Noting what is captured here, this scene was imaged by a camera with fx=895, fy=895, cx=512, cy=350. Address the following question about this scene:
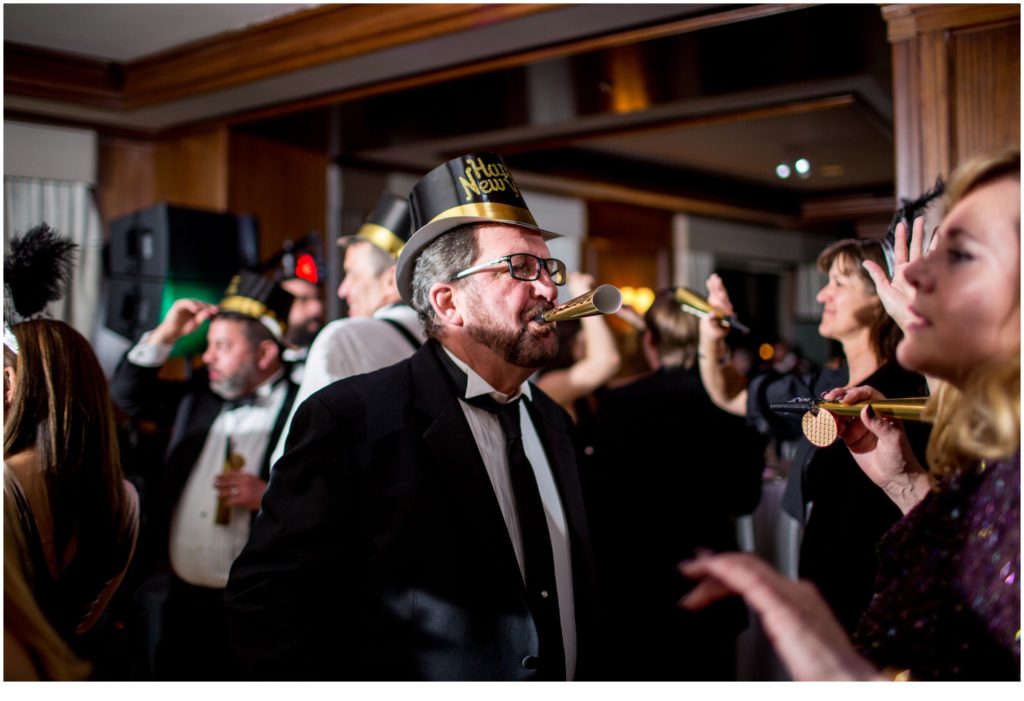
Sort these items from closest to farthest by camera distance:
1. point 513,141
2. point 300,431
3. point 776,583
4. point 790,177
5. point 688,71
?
1. point 776,583
2. point 300,431
3. point 790,177
4. point 688,71
5. point 513,141

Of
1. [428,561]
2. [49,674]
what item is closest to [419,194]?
[428,561]

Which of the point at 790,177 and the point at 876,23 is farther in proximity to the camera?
the point at 790,177

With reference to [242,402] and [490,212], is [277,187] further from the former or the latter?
[490,212]

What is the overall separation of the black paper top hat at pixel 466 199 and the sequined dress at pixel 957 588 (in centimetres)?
86

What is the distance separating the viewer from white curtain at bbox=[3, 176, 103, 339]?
2.93 meters

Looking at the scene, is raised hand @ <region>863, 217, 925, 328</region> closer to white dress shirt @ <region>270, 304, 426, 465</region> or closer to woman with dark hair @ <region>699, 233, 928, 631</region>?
woman with dark hair @ <region>699, 233, 928, 631</region>

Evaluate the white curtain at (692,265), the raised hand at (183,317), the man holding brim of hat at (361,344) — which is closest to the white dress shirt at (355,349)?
the man holding brim of hat at (361,344)

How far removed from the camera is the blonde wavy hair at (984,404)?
115 cm

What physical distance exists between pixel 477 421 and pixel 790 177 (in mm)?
1938

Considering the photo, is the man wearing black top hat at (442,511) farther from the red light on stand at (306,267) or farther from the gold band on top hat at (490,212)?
the red light on stand at (306,267)

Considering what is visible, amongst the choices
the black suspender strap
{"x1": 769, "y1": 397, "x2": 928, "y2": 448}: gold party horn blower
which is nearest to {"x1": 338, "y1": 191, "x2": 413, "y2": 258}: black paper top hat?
the black suspender strap

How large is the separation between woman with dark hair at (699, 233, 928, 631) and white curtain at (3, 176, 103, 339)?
2153 millimetres

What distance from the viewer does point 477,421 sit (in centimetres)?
168
